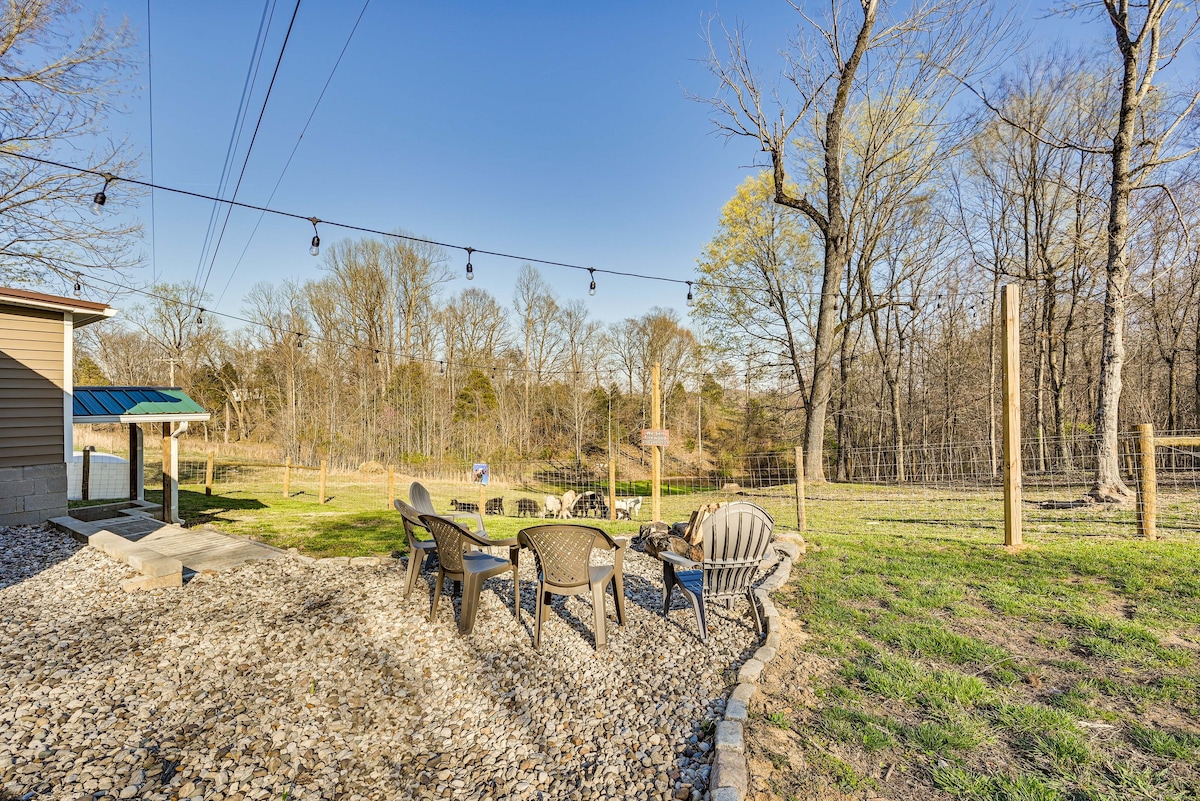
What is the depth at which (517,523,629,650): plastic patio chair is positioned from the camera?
10.9 feet

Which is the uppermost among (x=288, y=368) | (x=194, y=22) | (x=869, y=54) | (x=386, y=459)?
(x=869, y=54)

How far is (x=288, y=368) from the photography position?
21.3m

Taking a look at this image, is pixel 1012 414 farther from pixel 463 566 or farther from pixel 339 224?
pixel 339 224

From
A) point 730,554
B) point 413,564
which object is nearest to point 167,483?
point 413,564

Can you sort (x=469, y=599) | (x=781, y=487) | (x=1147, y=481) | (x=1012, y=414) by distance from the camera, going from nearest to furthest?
(x=469, y=599), (x=1147, y=481), (x=1012, y=414), (x=781, y=487)

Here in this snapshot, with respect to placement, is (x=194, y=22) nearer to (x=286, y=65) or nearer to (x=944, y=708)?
(x=286, y=65)

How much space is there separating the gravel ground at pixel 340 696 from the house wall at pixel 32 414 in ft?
9.53

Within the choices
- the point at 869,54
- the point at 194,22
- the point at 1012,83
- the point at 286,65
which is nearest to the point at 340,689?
the point at 286,65

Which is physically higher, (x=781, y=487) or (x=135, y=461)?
(x=135, y=461)

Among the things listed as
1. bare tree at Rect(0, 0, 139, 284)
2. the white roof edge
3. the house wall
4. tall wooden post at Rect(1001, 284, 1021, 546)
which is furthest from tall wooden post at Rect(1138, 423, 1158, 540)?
bare tree at Rect(0, 0, 139, 284)

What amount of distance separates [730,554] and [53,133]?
14.1 metres

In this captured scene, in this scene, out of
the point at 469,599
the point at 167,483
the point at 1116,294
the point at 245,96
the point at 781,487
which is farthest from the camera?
the point at 781,487

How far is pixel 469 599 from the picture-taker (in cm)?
356

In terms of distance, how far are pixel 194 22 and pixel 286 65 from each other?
10.2ft
